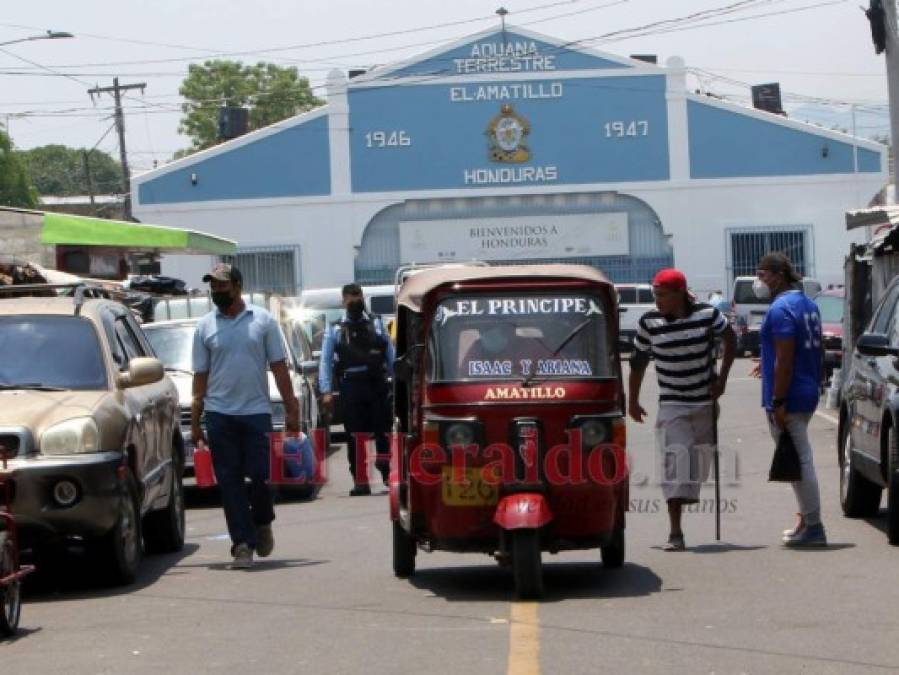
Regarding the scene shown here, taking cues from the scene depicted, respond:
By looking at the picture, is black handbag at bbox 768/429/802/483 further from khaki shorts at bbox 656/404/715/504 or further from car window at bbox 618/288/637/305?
car window at bbox 618/288/637/305

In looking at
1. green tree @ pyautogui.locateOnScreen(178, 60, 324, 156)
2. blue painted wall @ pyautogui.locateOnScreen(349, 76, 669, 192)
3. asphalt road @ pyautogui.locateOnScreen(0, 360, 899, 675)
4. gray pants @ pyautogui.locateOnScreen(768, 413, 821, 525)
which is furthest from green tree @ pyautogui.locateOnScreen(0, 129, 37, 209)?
gray pants @ pyautogui.locateOnScreen(768, 413, 821, 525)

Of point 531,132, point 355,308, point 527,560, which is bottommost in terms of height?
point 527,560

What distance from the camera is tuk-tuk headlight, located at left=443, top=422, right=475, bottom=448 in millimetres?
10320

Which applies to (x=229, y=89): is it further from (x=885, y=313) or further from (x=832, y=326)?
(x=885, y=313)

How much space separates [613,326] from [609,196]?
160 feet

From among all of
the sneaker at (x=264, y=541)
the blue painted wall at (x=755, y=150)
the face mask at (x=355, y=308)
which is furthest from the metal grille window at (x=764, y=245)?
the sneaker at (x=264, y=541)

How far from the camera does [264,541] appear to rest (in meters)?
12.2

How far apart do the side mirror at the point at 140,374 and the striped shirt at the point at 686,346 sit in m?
3.14

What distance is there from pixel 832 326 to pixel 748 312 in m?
15.6

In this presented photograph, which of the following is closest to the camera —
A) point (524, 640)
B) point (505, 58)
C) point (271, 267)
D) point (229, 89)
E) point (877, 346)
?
point (524, 640)

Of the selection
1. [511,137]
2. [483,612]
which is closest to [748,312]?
[511,137]

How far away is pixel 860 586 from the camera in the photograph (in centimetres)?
1026

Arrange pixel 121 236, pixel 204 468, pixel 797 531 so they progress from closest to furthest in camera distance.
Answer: pixel 797 531 → pixel 204 468 → pixel 121 236

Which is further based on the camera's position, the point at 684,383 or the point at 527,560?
the point at 684,383
